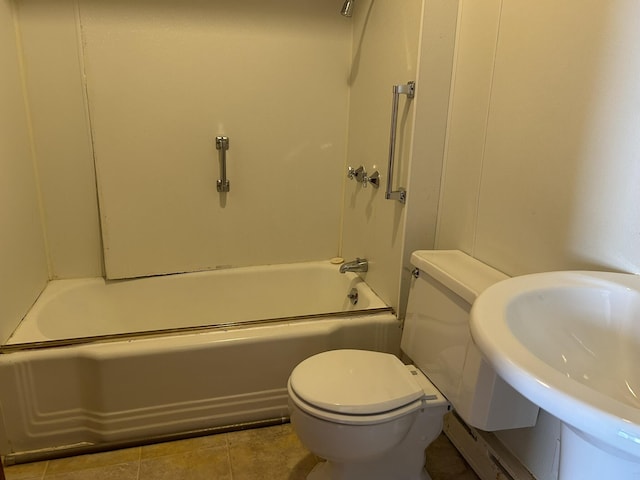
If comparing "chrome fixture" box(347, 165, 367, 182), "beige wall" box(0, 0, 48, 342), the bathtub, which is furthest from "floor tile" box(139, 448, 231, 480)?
"chrome fixture" box(347, 165, 367, 182)

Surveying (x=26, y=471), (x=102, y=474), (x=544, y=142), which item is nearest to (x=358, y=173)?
(x=544, y=142)

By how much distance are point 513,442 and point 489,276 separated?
1.76ft

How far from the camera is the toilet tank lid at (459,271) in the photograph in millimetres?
1401

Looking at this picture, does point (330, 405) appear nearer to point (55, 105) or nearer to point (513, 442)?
point (513, 442)

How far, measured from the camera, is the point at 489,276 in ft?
4.91

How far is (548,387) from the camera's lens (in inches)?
25.8

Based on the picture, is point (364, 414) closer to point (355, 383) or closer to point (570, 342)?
point (355, 383)

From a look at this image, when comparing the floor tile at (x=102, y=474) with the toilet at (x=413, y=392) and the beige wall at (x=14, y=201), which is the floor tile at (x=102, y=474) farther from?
the toilet at (x=413, y=392)

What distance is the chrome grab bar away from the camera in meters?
2.29

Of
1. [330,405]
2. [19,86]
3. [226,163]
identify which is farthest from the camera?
[226,163]

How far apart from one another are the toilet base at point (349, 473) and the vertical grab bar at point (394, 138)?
969 millimetres

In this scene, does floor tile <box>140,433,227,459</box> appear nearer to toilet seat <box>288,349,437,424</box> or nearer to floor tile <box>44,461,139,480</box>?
floor tile <box>44,461,139,480</box>

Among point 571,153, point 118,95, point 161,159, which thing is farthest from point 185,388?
point 571,153

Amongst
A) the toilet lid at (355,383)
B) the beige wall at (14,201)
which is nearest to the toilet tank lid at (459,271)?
the toilet lid at (355,383)
